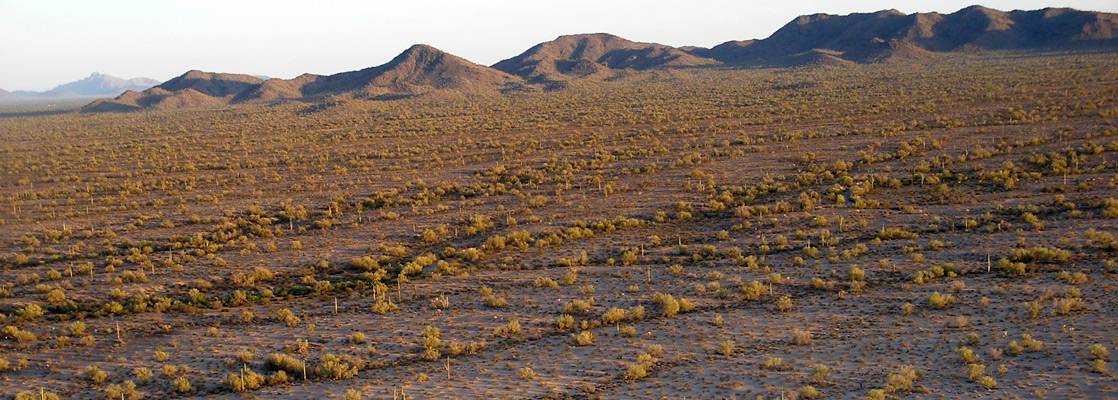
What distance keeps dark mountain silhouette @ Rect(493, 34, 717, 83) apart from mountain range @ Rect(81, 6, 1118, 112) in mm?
350

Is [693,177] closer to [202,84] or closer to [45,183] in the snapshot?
[45,183]

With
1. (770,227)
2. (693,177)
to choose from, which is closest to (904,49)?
(693,177)

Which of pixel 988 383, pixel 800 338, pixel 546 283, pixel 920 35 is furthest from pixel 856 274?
pixel 920 35

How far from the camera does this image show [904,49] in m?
138

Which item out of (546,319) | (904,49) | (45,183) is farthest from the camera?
(904,49)

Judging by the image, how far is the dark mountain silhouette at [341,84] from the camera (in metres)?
132

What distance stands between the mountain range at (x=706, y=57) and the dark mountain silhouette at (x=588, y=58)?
1.15 feet

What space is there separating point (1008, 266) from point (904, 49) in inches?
5266

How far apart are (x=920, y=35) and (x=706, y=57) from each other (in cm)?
4543

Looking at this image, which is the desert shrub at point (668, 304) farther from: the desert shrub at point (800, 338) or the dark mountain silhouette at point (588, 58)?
the dark mountain silhouette at point (588, 58)

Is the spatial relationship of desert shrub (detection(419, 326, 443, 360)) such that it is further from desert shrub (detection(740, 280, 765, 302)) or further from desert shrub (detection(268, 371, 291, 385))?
desert shrub (detection(740, 280, 765, 302))

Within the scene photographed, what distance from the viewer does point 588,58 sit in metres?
180

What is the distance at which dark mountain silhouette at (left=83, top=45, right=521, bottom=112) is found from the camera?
13250 centimetres

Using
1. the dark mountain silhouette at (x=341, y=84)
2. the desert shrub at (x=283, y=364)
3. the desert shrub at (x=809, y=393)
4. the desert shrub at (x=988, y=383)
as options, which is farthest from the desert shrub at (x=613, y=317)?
the dark mountain silhouette at (x=341, y=84)
